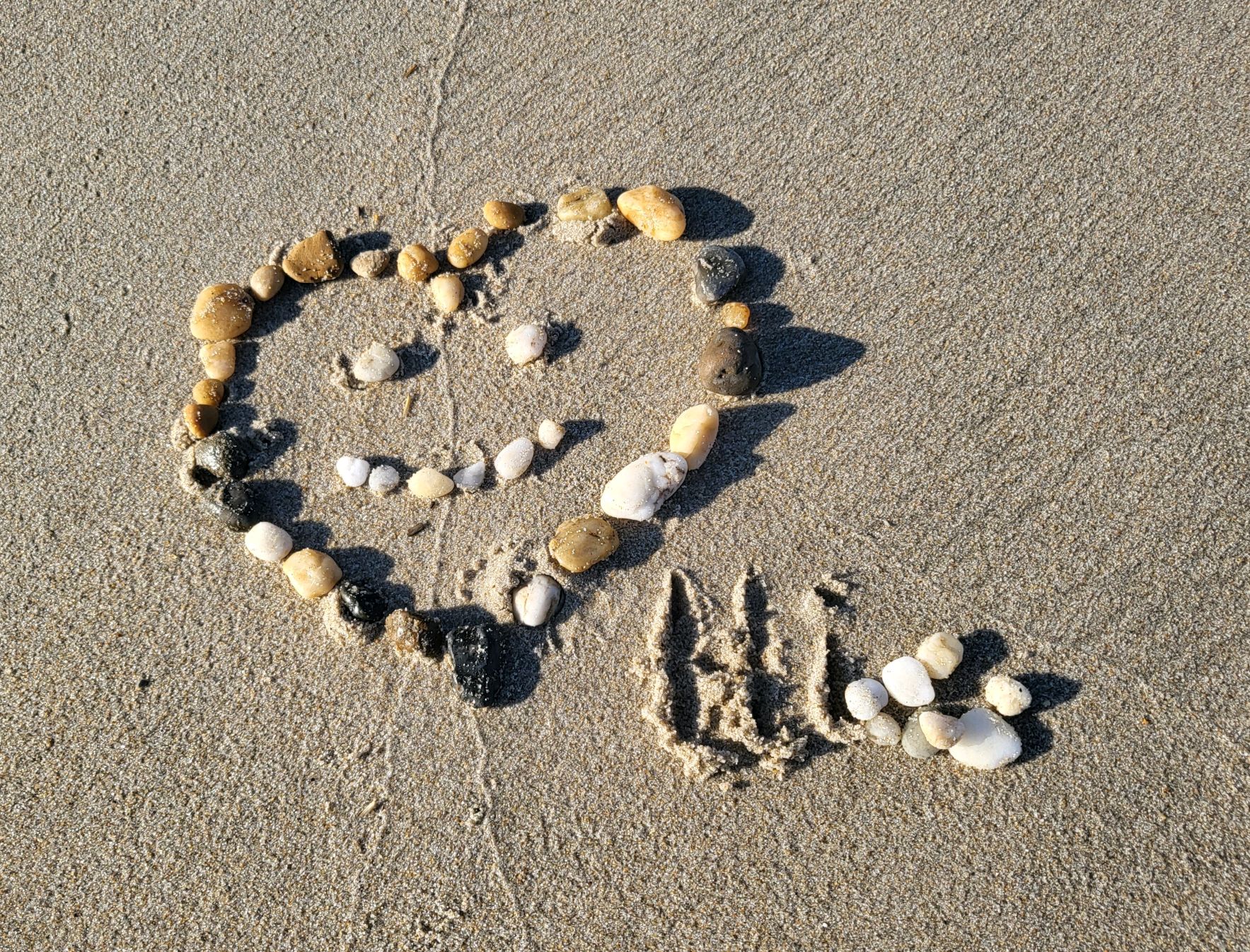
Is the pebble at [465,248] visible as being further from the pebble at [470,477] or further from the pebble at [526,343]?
the pebble at [470,477]

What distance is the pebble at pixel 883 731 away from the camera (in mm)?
1834

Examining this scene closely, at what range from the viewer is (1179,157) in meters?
2.15

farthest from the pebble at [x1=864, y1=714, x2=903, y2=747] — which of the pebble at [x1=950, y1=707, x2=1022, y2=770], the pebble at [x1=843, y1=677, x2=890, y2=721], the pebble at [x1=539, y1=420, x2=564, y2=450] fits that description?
the pebble at [x1=539, y1=420, x2=564, y2=450]

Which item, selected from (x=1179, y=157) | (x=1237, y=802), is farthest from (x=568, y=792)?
(x=1179, y=157)

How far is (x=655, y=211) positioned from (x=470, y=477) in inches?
30.4

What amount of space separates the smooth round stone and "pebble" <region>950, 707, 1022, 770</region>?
2.82 feet

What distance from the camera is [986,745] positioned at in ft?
5.94

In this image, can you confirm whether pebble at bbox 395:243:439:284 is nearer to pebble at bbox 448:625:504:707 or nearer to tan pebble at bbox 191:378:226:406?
tan pebble at bbox 191:378:226:406

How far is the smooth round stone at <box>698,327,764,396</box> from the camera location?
2.00 meters

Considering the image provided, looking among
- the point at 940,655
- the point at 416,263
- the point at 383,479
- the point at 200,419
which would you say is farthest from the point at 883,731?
the point at 200,419

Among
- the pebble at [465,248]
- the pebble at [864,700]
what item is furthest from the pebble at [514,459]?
the pebble at [864,700]

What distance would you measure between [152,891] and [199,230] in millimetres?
1540

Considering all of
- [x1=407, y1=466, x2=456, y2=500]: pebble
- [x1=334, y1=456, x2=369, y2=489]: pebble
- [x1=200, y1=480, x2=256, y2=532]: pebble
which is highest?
[x1=407, y1=466, x2=456, y2=500]: pebble

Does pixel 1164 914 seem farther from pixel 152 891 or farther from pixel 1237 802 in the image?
pixel 152 891
